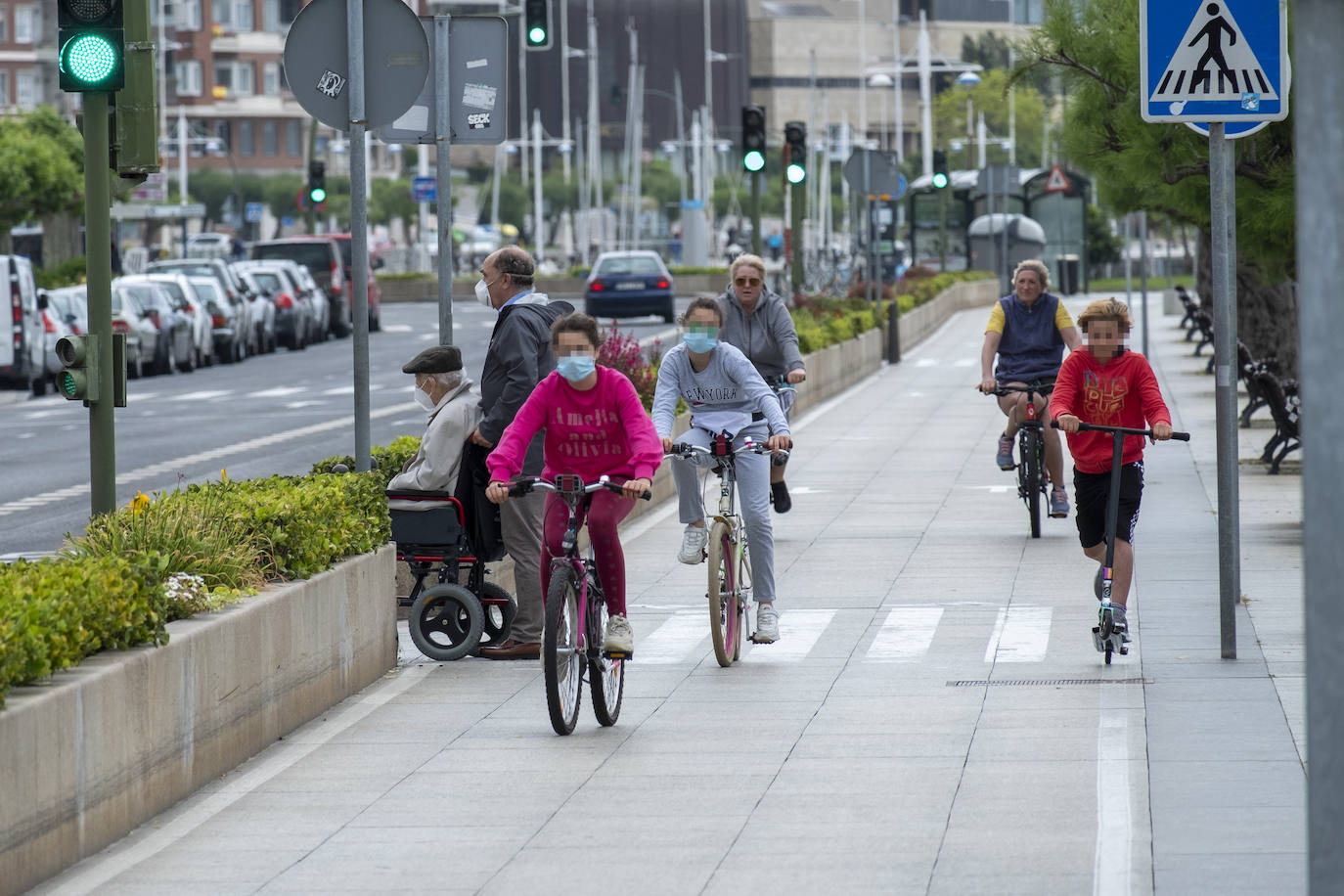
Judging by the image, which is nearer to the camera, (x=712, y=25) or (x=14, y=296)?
(x=14, y=296)

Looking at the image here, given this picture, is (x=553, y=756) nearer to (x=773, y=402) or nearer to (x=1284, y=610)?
→ (x=773, y=402)

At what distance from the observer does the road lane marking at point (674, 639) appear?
34.8ft

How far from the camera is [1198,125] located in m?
10.5

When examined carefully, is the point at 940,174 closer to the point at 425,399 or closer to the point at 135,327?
the point at 135,327

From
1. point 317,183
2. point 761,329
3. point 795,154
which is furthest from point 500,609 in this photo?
point 317,183

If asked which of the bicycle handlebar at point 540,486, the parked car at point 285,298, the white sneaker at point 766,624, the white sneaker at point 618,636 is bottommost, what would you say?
the white sneaker at point 766,624

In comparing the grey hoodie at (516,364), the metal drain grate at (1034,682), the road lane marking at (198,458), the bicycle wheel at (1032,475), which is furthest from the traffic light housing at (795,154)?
the metal drain grate at (1034,682)

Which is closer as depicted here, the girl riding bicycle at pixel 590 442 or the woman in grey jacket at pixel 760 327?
the girl riding bicycle at pixel 590 442

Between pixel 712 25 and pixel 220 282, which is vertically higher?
pixel 712 25

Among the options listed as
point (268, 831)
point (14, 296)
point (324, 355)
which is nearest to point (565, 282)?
point (324, 355)

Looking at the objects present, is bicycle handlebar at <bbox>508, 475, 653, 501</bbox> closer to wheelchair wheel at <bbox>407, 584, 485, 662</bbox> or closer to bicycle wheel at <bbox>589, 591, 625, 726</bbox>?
bicycle wheel at <bbox>589, 591, 625, 726</bbox>

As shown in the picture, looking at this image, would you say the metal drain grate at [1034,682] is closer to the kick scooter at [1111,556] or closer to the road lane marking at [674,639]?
the kick scooter at [1111,556]

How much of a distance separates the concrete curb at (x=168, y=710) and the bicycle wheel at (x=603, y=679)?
1045 mm

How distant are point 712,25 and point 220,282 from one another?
9763 cm
